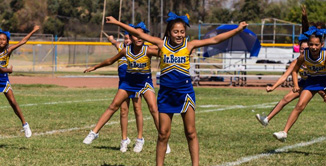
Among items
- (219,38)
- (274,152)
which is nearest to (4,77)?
(219,38)

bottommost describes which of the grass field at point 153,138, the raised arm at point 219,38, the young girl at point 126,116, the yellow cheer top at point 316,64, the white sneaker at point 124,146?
the grass field at point 153,138

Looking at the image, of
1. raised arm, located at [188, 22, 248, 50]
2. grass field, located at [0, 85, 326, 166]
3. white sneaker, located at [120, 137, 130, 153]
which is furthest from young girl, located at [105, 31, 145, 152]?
raised arm, located at [188, 22, 248, 50]

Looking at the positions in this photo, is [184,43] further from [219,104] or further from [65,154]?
[219,104]

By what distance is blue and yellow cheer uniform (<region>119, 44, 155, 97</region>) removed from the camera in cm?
880

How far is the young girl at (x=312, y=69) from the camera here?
8719 millimetres

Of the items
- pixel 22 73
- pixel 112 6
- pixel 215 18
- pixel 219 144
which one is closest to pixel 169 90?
pixel 219 144

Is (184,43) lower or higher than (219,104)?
higher

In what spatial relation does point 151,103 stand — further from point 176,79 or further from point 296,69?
point 296,69

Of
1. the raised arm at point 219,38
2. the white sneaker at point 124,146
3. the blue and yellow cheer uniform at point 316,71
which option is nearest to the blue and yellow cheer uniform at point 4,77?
the white sneaker at point 124,146

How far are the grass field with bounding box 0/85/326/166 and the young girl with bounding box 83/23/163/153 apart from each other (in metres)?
0.68

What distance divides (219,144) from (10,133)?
4.22 m

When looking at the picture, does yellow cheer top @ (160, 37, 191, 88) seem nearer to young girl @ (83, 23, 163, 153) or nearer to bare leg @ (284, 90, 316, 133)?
young girl @ (83, 23, 163, 153)

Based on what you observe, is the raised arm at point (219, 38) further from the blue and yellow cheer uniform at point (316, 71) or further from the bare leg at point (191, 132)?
the blue and yellow cheer uniform at point (316, 71)

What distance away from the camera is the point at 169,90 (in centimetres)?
678
